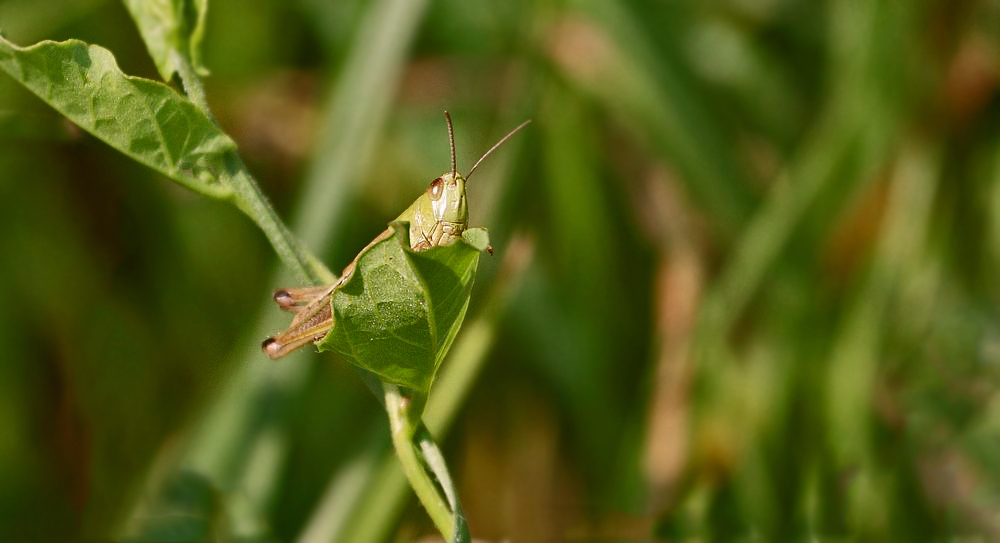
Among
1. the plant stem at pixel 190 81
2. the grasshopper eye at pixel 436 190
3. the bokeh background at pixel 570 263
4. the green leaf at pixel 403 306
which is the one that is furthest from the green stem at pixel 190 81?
the bokeh background at pixel 570 263

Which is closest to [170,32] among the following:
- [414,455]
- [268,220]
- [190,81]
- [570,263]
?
[190,81]

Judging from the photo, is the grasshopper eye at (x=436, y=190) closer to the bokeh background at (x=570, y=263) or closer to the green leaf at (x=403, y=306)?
the bokeh background at (x=570, y=263)

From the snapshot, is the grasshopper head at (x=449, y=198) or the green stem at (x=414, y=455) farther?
the grasshopper head at (x=449, y=198)

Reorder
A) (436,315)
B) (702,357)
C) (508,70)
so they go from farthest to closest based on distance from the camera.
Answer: (508,70)
(702,357)
(436,315)

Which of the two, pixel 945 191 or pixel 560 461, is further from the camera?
pixel 945 191

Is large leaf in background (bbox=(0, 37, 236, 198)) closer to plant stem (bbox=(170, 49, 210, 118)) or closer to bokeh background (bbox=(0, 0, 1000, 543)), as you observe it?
plant stem (bbox=(170, 49, 210, 118))

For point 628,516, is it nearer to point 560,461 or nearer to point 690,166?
point 560,461

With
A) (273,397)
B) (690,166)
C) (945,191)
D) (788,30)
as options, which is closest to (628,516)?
(273,397)

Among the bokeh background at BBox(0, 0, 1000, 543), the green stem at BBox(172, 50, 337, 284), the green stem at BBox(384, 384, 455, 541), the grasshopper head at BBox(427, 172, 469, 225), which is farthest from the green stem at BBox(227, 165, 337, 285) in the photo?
the bokeh background at BBox(0, 0, 1000, 543)
